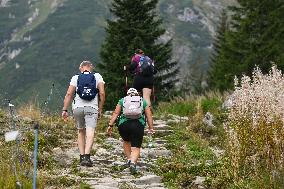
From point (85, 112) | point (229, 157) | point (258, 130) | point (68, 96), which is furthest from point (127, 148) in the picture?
point (258, 130)

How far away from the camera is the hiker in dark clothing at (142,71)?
46.4 feet

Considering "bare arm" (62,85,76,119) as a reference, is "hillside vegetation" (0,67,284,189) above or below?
below

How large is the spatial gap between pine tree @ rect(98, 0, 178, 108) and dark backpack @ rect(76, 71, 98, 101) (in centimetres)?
2122

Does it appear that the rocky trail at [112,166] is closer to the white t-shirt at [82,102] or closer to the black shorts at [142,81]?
the white t-shirt at [82,102]

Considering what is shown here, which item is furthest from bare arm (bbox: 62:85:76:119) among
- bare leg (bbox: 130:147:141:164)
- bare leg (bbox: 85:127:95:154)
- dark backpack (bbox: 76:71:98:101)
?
bare leg (bbox: 130:147:141:164)

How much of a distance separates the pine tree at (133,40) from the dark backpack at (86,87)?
21219 millimetres

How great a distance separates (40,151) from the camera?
410 inches

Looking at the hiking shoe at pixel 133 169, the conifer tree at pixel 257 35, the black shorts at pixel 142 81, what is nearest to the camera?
the hiking shoe at pixel 133 169

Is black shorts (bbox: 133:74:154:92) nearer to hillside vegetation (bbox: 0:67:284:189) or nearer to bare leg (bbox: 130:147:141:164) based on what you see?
hillside vegetation (bbox: 0:67:284:189)

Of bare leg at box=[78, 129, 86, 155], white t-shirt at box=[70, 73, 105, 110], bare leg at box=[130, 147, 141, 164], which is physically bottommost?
bare leg at box=[130, 147, 141, 164]

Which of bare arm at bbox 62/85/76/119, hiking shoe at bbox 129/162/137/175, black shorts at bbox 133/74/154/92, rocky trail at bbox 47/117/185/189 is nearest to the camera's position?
rocky trail at bbox 47/117/185/189

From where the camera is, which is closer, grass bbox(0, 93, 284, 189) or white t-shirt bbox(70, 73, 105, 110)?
grass bbox(0, 93, 284, 189)

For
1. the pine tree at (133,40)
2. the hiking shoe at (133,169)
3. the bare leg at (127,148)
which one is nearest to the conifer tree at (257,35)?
the pine tree at (133,40)

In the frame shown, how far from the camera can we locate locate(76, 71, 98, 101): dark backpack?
33.4ft
